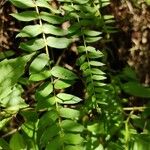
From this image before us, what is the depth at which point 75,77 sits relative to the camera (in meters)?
1.23

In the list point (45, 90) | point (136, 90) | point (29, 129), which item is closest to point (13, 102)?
point (29, 129)

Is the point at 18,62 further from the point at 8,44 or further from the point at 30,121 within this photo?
the point at 8,44

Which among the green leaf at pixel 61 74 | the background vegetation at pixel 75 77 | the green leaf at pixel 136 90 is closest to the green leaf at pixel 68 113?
the background vegetation at pixel 75 77

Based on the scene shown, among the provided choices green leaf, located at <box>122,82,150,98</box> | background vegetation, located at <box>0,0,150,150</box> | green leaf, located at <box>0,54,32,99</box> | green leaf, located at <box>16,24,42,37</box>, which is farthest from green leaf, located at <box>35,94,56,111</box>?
green leaf, located at <box>122,82,150,98</box>

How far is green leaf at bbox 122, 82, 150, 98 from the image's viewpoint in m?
1.68

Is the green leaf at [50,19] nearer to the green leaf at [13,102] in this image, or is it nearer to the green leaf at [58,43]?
the green leaf at [58,43]

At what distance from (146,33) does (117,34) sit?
0.50ft

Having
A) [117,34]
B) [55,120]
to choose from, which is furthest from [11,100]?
[117,34]

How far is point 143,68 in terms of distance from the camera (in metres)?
1.98

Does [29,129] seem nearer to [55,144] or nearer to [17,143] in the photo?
[17,143]

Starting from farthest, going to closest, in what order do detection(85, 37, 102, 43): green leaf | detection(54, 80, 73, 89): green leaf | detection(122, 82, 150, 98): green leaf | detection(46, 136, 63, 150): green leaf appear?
detection(122, 82, 150, 98): green leaf < detection(85, 37, 102, 43): green leaf < detection(54, 80, 73, 89): green leaf < detection(46, 136, 63, 150): green leaf

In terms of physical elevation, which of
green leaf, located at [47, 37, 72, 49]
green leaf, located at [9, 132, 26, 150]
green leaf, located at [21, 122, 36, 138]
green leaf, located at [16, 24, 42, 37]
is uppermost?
green leaf, located at [16, 24, 42, 37]

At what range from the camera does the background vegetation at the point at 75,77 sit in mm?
1227

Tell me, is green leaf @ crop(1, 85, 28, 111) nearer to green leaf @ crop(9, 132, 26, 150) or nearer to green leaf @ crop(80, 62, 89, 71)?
green leaf @ crop(9, 132, 26, 150)
